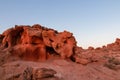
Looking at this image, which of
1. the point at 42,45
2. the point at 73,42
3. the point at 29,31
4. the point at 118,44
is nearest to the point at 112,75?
the point at 73,42

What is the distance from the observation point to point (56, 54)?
65.8 feet

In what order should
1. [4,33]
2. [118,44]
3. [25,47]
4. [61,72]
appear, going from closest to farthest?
[61,72] < [25,47] < [4,33] < [118,44]

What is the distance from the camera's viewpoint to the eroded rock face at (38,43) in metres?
19.5

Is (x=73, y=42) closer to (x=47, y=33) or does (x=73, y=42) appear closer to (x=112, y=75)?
(x=47, y=33)

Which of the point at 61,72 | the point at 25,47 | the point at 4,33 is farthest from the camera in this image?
the point at 4,33

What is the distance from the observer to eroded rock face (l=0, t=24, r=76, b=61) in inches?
767

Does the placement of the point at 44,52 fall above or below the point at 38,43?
below

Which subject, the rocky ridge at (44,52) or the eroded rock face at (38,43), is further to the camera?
the eroded rock face at (38,43)

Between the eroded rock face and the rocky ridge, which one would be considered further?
the eroded rock face

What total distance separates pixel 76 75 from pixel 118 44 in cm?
4076

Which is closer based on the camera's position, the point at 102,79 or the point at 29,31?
the point at 102,79

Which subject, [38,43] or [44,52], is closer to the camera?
[44,52]

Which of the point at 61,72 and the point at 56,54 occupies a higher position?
the point at 56,54

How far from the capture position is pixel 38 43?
19906 millimetres
